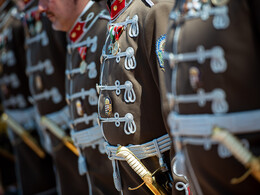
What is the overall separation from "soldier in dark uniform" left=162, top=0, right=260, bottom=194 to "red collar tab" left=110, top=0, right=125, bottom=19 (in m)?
0.74

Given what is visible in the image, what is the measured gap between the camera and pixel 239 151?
52.7 inches

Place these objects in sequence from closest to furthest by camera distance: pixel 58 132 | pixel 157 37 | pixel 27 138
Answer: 1. pixel 157 37
2. pixel 58 132
3. pixel 27 138

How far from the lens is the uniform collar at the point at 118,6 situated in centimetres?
220

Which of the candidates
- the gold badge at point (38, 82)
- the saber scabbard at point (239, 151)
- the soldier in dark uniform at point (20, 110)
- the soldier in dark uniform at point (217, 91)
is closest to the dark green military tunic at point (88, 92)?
the gold badge at point (38, 82)

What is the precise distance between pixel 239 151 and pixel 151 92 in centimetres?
77

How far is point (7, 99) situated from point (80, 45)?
2.08 metres

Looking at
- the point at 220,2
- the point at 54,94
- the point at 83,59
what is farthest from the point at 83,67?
the point at 220,2

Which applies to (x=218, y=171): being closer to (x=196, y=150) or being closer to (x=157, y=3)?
(x=196, y=150)

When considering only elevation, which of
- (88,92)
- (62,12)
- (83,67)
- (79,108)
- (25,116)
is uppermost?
(62,12)

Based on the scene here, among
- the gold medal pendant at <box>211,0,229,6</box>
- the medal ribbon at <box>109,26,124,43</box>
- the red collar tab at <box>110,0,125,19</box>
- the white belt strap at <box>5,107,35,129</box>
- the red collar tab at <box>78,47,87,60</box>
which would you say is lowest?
the white belt strap at <box>5,107,35,129</box>

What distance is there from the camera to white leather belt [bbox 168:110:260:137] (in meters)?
1.34

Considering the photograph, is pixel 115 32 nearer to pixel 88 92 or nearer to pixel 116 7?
pixel 116 7

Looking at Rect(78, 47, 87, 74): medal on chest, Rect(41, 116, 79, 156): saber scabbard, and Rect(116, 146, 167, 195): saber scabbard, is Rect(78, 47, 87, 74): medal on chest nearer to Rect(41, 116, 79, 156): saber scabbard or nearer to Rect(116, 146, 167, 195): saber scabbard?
Rect(116, 146, 167, 195): saber scabbard

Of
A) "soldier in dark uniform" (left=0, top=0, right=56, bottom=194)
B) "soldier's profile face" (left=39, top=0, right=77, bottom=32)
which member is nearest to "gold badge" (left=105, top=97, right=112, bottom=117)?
"soldier's profile face" (left=39, top=0, right=77, bottom=32)
